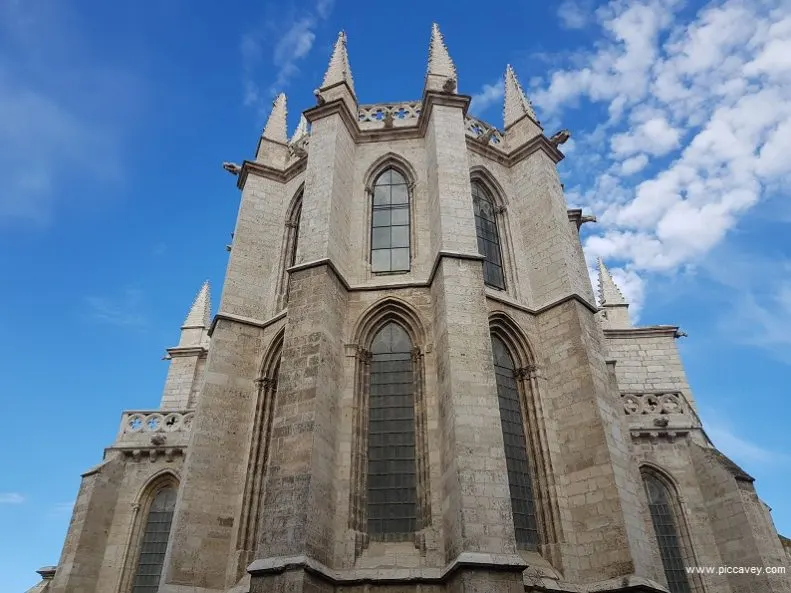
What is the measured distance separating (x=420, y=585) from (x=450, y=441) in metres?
2.09

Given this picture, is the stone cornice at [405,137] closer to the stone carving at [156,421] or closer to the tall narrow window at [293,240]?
the tall narrow window at [293,240]

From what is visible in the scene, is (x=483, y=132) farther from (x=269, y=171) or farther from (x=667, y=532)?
(x=667, y=532)

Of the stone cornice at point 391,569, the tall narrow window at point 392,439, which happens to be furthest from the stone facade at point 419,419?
the tall narrow window at point 392,439

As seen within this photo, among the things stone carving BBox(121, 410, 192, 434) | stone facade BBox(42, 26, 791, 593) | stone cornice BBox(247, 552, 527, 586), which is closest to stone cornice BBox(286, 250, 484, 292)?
stone facade BBox(42, 26, 791, 593)

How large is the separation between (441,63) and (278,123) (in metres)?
4.89

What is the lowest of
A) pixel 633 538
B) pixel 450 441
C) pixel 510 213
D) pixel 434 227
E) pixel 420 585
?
pixel 420 585

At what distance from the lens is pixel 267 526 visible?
28.5 ft

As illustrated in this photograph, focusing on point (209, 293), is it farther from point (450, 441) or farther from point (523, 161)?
point (450, 441)

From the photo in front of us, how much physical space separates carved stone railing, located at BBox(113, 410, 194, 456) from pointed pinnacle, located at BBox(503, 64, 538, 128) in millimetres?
11064

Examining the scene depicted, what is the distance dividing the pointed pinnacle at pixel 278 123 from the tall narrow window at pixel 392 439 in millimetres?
7291

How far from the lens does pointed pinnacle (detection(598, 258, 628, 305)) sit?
20.3 m

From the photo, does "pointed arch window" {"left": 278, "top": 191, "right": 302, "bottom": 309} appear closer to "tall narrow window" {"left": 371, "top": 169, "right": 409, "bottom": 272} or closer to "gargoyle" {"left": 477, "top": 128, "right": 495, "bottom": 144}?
"tall narrow window" {"left": 371, "top": 169, "right": 409, "bottom": 272}

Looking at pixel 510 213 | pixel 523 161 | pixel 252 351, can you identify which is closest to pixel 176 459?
pixel 252 351

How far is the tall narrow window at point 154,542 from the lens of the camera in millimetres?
Answer: 12742
